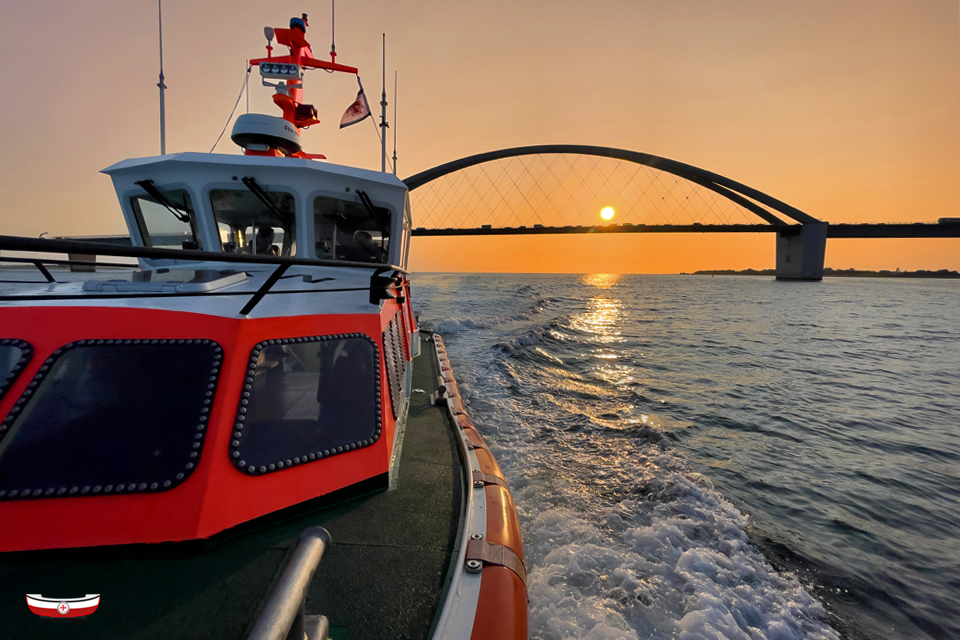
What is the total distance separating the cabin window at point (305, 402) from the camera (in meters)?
2.62

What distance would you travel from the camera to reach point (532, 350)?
14.6 metres

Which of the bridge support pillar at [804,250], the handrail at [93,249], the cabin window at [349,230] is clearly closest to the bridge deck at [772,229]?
the bridge support pillar at [804,250]

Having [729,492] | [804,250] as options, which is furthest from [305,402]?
[804,250]

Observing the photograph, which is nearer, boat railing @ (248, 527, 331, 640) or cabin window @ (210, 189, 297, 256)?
boat railing @ (248, 527, 331, 640)

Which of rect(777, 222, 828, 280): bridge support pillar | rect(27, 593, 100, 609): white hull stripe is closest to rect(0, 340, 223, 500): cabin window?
rect(27, 593, 100, 609): white hull stripe

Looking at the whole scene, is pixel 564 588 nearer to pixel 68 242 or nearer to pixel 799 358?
pixel 68 242

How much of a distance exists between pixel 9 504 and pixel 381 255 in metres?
4.53

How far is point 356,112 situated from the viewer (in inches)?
386

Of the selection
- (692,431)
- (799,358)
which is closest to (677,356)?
(799,358)

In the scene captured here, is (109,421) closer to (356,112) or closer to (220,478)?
(220,478)

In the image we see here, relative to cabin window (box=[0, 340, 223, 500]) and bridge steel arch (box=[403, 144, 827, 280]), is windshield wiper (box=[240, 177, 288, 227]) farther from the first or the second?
bridge steel arch (box=[403, 144, 827, 280])

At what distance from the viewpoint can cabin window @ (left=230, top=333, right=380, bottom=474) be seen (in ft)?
8.61
